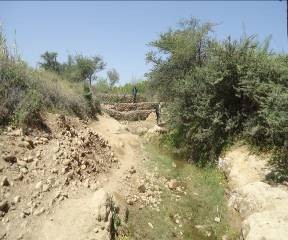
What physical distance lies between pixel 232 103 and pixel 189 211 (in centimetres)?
535

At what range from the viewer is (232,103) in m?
13.5

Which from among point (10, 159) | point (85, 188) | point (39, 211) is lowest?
Result: point (39, 211)

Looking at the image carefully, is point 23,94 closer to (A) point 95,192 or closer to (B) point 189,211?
(A) point 95,192

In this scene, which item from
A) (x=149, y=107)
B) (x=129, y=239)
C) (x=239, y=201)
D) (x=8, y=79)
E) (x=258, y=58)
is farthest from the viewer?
(x=149, y=107)

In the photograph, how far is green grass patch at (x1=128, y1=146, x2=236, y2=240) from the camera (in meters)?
8.60

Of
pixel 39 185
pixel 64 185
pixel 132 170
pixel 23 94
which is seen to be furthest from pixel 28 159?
pixel 132 170

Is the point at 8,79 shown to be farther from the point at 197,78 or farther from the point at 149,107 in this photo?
the point at 149,107

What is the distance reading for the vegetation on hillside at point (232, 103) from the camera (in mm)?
11163

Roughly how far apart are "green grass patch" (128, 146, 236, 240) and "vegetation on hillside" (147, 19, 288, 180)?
1233 millimetres

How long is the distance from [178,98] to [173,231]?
701 centimetres

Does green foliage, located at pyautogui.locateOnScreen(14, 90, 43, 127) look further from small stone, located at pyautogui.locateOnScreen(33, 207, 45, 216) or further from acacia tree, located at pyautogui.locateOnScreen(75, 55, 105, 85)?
acacia tree, located at pyautogui.locateOnScreen(75, 55, 105, 85)

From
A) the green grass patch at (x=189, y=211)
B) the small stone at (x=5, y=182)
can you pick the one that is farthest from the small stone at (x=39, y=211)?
the green grass patch at (x=189, y=211)

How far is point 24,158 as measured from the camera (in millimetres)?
8719

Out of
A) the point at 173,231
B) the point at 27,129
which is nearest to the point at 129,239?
the point at 173,231
